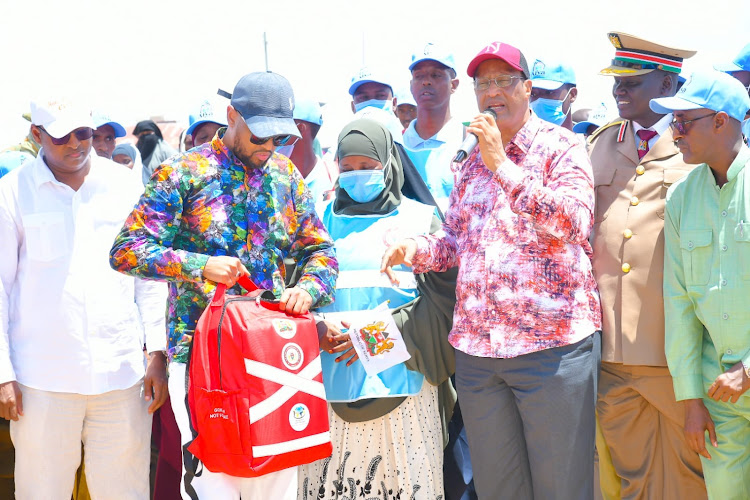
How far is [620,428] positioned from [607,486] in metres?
0.39

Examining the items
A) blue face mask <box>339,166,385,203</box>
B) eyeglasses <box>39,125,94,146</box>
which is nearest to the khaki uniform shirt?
blue face mask <box>339,166,385,203</box>

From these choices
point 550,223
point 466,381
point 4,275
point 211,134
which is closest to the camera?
point 550,223

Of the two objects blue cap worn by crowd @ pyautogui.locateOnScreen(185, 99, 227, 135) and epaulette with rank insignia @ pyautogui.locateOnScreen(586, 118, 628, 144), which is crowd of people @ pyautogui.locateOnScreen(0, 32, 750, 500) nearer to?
epaulette with rank insignia @ pyautogui.locateOnScreen(586, 118, 628, 144)

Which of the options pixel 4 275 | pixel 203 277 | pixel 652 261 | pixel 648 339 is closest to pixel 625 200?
pixel 652 261

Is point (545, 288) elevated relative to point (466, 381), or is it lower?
elevated

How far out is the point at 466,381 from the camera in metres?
3.79

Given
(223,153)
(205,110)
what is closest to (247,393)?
(223,153)

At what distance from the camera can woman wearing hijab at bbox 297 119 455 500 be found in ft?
13.7

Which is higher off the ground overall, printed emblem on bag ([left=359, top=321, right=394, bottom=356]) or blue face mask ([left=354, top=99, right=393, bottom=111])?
blue face mask ([left=354, top=99, right=393, bottom=111])

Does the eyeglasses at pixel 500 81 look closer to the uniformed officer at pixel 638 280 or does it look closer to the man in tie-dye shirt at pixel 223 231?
the uniformed officer at pixel 638 280

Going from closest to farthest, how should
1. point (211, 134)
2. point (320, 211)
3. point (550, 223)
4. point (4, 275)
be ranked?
point (550, 223)
point (4, 275)
point (320, 211)
point (211, 134)

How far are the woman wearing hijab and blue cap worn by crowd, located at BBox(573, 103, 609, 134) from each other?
3482 millimetres

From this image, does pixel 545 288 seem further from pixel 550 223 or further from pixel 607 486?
pixel 607 486

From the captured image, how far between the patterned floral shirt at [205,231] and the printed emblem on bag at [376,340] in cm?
32
